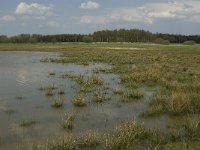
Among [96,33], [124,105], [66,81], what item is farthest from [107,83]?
[96,33]

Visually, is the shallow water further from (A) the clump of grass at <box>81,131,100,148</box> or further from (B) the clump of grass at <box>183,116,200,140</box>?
(A) the clump of grass at <box>81,131,100,148</box>

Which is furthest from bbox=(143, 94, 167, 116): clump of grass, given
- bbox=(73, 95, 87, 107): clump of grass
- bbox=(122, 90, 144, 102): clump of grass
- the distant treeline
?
the distant treeline

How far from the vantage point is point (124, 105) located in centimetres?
1380

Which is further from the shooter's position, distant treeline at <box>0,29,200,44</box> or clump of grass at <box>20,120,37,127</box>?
distant treeline at <box>0,29,200,44</box>

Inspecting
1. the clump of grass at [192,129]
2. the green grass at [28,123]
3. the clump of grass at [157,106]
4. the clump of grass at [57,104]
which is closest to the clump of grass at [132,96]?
the clump of grass at [157,106]

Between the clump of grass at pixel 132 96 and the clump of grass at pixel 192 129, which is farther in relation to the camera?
the clump of grass at pixel 132 96

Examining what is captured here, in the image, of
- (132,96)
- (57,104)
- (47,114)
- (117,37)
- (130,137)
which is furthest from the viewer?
(117,37)

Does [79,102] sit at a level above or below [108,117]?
above

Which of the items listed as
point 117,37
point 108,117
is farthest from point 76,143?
point 117,37

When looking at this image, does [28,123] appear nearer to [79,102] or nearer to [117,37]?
[79,102]

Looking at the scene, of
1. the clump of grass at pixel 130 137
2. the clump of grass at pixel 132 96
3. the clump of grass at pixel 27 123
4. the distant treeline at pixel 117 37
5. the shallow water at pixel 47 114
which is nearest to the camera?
the clump of grass at pixel 130 137

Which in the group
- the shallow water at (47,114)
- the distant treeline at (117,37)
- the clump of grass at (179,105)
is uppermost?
the distant treeline at (117,37)

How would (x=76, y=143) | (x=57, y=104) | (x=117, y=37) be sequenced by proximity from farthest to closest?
(x=117, y=37), (x=57, y=104), (x=76, y=143)

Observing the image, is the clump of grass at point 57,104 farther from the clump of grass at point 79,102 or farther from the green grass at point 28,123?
the green grass at point 28,123
